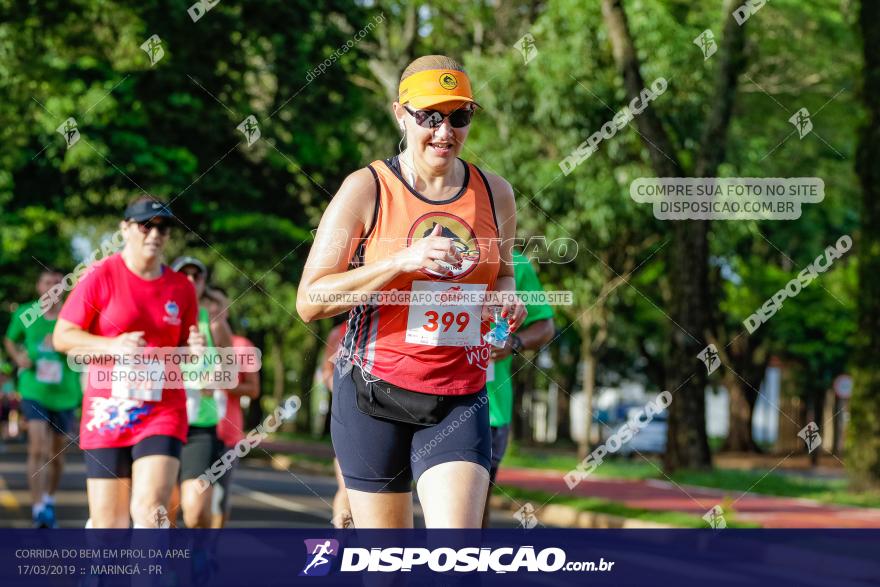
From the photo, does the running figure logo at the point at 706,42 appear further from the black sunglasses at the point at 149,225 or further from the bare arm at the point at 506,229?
the bare arm at the point at 506,229

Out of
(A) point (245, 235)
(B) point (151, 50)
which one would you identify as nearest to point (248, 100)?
(B) point (151, 50)

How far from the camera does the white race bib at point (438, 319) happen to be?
4504 millimetres

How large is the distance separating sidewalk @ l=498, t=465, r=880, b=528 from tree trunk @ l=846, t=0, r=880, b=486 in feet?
4.47

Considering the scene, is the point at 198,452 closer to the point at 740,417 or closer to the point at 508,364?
the point at 508,364

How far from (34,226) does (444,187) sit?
24377mm

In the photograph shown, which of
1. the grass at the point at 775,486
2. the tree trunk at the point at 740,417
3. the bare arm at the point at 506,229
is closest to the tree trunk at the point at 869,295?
the grass at the point at 775,486

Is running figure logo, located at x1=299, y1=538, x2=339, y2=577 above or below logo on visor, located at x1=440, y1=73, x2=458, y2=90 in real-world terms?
below

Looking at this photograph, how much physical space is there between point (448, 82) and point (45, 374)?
855cm

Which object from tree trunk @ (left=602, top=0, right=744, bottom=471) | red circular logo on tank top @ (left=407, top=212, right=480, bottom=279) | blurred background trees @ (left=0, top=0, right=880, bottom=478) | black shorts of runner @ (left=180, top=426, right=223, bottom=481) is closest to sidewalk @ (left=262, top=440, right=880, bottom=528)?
tree trunk @ (left=602, top=0, right=744, bottom=471)

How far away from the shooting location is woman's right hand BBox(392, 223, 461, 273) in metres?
4.23

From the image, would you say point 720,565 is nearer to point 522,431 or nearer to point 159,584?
point 159,584

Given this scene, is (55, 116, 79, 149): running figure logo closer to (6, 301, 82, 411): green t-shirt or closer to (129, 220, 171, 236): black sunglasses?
(6, 301, 82, 411): green t-shirt

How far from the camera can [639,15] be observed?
24.7m

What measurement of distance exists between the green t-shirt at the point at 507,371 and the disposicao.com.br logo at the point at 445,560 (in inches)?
110
